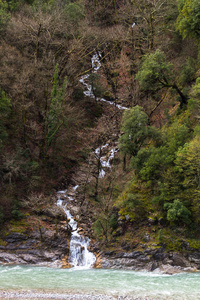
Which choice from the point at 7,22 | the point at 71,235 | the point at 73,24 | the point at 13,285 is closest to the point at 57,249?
the point at 71,235

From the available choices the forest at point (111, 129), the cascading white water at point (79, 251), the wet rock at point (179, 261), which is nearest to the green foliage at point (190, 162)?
the forest at point (111, 129)

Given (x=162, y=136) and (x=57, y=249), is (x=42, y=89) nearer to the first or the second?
(x=162, y=136)

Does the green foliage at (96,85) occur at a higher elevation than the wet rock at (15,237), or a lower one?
higher

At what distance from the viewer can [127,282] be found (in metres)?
18.1

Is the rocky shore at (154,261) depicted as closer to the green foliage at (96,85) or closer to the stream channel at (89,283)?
the stream channel at (89,283)

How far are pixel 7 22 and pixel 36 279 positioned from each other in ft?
106

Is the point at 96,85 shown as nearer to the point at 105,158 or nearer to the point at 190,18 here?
the point at 105,158

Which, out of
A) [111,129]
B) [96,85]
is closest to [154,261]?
[111,129]

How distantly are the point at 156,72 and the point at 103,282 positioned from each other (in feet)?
66.1

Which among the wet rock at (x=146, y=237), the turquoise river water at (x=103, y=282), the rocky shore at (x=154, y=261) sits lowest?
the turquoise river water at (x=103, y=282)

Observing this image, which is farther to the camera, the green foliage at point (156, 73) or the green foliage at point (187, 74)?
the green foliage at point (187, 74)

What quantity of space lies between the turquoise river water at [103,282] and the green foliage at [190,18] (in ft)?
81.6

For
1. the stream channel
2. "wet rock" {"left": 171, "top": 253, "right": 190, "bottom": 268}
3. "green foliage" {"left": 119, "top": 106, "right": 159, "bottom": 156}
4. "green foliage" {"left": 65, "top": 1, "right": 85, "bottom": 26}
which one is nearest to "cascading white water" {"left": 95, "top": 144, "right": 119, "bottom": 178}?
"green foliage" {"left": 119, "top": 106, "right": 159, "bottom": 156}

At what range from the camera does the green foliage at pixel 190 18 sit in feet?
98.7
